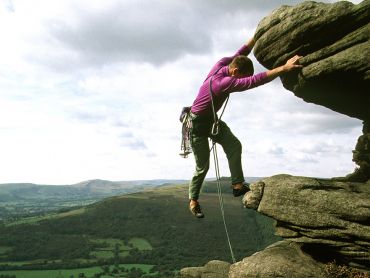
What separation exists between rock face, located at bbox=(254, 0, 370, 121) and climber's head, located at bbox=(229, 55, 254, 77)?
14.4ft

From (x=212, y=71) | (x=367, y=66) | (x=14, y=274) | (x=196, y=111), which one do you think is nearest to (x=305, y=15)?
(x=367, y=66)

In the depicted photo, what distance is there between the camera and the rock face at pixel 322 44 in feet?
48.9

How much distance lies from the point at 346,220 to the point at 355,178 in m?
4.11

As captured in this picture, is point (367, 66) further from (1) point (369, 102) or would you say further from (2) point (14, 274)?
(2) point (14, 274)

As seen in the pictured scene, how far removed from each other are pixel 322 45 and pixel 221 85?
6.15 m

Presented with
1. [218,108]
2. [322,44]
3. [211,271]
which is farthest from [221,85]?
[211,271]

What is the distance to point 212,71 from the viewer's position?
1298 centimetres

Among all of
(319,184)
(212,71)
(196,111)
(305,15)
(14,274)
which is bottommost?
(14,274)

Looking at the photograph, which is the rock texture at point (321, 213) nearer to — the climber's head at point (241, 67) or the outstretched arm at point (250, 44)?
the outstretched arm at point (250, 44)

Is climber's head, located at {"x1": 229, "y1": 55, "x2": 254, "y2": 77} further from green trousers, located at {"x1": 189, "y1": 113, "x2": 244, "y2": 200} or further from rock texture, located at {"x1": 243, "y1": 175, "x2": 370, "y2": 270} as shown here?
rock texture, located at {"x1": 243, "y1": 175, "x2": 370, "y2": 270}

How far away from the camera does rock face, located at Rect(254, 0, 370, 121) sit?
1489 cm

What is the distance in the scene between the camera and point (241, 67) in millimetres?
12070

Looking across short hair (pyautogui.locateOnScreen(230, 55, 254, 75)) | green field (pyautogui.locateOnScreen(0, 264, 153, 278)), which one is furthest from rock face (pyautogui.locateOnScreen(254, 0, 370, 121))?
green field (pyautogui.locateOnScreen(0, 264, 153, 278))

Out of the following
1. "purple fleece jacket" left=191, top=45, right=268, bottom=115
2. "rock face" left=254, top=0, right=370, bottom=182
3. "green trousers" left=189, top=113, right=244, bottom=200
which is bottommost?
"green trousers" left=189, top=113, right=244, bottom=200
